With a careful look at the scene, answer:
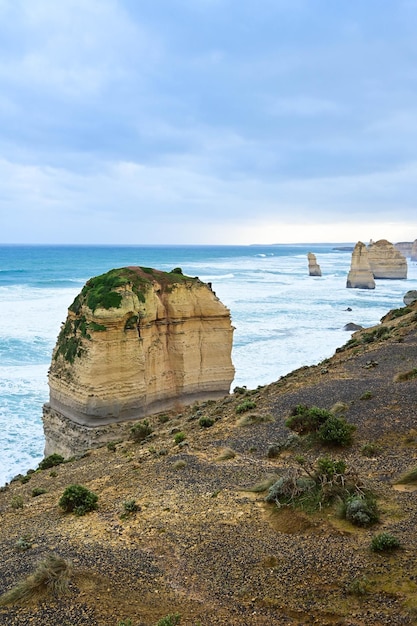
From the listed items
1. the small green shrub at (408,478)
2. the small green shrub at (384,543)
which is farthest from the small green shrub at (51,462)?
the small green shrub at (384,543)

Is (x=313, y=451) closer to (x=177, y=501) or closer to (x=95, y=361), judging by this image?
(x=177, y=501)

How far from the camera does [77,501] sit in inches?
409

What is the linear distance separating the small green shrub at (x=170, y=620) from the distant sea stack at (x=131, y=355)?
41.9ft

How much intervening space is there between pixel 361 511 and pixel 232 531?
86.3 inches

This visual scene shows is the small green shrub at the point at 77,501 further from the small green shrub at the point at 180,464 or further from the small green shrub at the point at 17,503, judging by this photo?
the small green shrub at the point at 180,464

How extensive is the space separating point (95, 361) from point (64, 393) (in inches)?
89.2

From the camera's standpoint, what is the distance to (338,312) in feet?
177

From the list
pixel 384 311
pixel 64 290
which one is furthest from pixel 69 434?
pixel 64 290

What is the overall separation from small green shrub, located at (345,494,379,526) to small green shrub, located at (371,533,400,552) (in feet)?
2.43

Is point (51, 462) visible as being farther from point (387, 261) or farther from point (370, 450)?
point (387, 261)

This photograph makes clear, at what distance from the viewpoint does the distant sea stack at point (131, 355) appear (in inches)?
744

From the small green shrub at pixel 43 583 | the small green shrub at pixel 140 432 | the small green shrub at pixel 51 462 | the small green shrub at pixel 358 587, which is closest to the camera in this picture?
the small green shrub at pixel 358 587

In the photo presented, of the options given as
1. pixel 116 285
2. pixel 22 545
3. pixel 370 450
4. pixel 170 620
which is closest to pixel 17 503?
pixel 22 545

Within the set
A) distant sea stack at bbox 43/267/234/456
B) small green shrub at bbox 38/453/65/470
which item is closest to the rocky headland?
small green shrub at bbox 38/453/65/470
